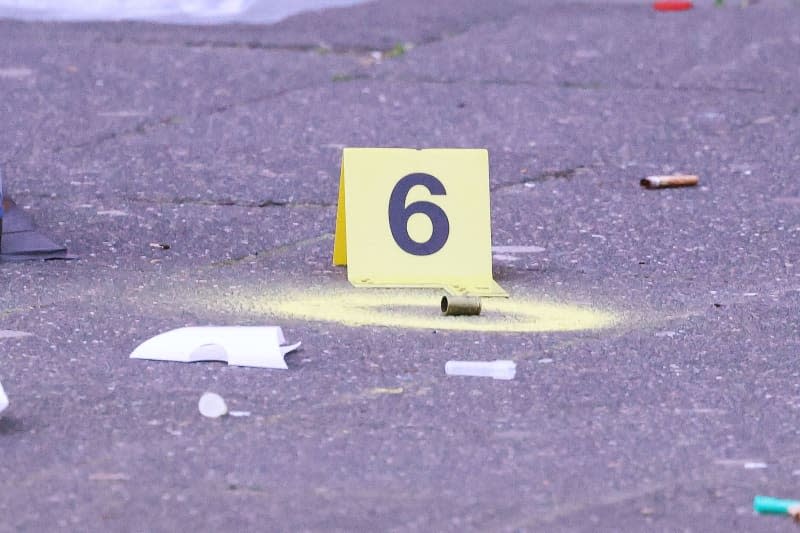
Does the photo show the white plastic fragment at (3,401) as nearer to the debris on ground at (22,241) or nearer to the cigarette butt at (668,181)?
the debris on ground at (22,241)

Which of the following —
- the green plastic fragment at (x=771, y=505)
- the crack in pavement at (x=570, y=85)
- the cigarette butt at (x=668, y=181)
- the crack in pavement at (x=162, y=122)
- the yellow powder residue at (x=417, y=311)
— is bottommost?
the green plastic fragment at (x=771, y=505)

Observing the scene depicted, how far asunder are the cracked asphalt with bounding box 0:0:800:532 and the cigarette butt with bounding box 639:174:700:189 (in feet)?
0.26

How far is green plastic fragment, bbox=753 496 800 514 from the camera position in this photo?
2.85 metres

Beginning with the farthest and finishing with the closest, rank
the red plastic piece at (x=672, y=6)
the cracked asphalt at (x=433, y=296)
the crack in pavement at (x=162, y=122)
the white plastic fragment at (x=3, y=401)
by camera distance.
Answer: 1. the red plastic piece at (x=672, y=6)
2. the crack in pavement at (x=162, y=122)
3. the white plastic fragment at (x=3, y=401)
4. the cracked asphalt at (x=433, y=296)

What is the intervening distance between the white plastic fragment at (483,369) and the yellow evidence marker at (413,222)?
712 mm

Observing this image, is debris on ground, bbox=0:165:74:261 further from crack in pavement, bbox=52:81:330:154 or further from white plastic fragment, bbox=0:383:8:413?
white plastic fragment, bbox=0:383:8:413

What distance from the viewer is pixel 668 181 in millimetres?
5879

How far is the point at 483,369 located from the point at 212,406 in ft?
2.28

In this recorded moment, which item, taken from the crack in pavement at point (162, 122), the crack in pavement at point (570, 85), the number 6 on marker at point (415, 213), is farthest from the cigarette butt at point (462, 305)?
the crack in pavement at point (570, 85)

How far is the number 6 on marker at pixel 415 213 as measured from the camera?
4.47m

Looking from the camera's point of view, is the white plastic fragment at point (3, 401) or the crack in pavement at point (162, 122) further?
the crack in pavement at point (162, 122)

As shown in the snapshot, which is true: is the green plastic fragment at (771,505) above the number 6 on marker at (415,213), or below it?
below

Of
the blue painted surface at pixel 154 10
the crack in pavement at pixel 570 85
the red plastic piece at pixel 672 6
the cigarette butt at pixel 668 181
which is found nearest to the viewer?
the cigarette butt at pixel 668 181

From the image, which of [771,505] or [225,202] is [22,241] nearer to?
[225,202]
